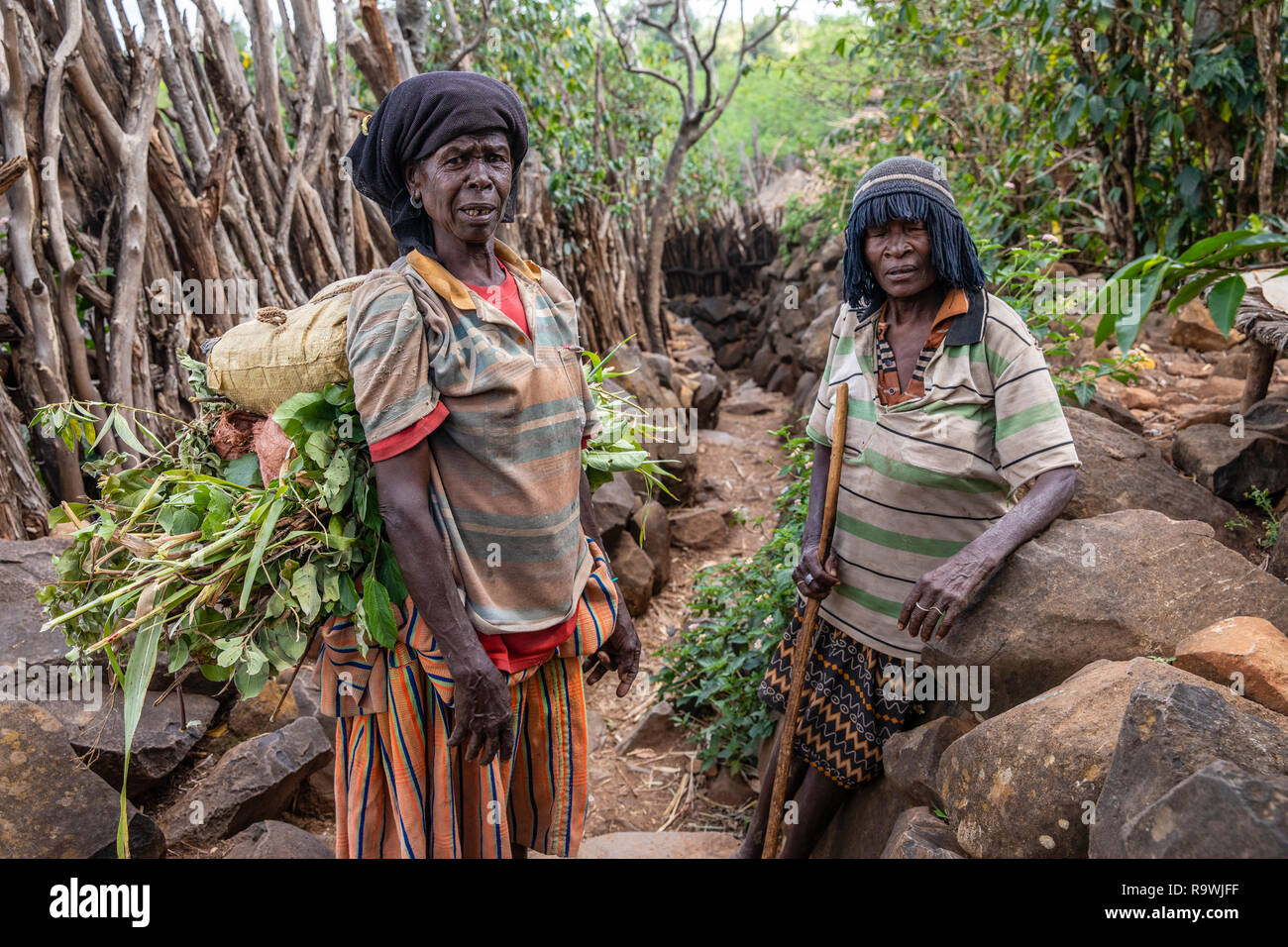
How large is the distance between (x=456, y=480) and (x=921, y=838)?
4.02 feet

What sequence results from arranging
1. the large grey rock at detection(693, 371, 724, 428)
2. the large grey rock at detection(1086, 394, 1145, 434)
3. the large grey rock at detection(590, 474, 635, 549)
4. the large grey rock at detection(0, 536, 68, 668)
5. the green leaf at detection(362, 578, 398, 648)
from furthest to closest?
the large grey rock at detection(693, 371, 724, 428) → the large grey rock at detection(590, 474, 635, 549) → the large grey rock at detection(1086, 394, 1145, 434) → the large grey rock at detection(0, 536, 68, 668) → the green leaf at detection(362, 578, 398, 648)

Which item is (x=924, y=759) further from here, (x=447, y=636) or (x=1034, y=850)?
(x=447, y=636)

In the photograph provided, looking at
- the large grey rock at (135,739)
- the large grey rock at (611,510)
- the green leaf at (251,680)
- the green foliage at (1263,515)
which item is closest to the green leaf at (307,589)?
the green leaf at (251,680)

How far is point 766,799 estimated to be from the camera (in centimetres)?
254

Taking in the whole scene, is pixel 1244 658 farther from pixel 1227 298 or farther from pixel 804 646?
pixel 804 646

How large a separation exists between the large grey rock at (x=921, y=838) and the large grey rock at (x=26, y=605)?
8.26 ft

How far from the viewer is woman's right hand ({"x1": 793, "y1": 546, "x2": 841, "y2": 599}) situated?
2309 mm

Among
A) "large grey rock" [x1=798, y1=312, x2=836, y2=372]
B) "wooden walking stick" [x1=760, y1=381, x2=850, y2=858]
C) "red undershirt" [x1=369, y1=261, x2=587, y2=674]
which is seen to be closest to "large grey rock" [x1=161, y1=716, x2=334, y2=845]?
"red undershirt" [x1=369, y1=261, x2=587, y2=674]

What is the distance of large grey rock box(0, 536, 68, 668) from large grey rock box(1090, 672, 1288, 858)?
289 centimetres

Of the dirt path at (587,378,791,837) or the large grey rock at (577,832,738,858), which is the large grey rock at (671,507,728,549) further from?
the large grey rock at (577,832,738,858)

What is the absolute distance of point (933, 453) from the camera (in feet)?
6.75

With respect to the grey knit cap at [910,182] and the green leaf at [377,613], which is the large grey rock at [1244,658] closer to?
the grey knit cap at [910,182]

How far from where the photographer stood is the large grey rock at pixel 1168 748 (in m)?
1.30

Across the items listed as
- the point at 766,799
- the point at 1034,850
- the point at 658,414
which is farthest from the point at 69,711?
the point at 658,414
